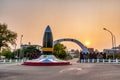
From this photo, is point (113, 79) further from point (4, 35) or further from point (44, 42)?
point (44, 42)

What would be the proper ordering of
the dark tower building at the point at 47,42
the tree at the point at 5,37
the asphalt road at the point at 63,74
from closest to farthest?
the asphalt road at the point at 63,74
the tree at the point at 5,37
the dark tower building at the point at 47,42

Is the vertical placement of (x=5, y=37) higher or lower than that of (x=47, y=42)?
lower

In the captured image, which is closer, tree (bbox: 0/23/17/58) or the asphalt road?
the asphalt road

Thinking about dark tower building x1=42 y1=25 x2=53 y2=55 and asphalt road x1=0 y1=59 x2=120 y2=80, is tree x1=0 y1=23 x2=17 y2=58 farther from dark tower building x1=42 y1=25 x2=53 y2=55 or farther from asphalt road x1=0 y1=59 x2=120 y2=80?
dark tower building x1=42 y1=25 x2=53 y2=55

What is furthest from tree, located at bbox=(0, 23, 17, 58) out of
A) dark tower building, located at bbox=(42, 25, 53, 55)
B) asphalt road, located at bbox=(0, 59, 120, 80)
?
dark tower building, located at bbox=(42, 25, 53, 55)

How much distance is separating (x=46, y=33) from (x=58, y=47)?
2172 inches

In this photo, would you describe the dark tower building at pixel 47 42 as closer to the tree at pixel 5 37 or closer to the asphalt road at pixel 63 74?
the tree at pixel 5 37

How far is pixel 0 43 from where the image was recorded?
28.1 meters

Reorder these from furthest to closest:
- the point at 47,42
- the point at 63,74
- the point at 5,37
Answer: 1. the point at 47,42
2. the point at 5,37
3. the point at 63,74

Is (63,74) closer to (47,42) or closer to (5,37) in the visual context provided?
(5,37)

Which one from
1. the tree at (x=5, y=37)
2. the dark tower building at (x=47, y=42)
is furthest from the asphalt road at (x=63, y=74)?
the dark tower building at (x=47, y=42)

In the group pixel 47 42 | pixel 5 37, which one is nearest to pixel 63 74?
pixel 5 37

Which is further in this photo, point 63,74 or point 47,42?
point 47,42

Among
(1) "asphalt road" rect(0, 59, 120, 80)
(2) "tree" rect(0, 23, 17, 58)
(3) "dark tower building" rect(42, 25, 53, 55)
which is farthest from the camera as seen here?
(3) "dark tower building" rect(42, 25, 53, 55)
